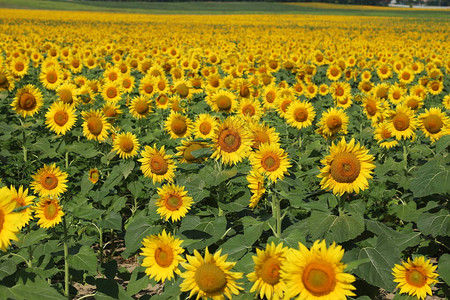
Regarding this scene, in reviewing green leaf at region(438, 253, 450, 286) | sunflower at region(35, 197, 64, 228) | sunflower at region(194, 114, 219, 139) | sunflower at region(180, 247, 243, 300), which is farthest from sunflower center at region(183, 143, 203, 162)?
green leaf at region(438, 253, 450, 286)

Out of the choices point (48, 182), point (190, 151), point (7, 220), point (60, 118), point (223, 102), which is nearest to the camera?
point (7, 220)

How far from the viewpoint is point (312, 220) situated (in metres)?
3.02

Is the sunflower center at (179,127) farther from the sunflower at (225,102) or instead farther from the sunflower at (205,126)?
the sunflower at (225,102)

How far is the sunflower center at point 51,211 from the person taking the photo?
11.6 ft

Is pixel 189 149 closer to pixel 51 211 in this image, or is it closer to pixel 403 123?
pixel 51 211

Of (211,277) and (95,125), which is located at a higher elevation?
(211,277)

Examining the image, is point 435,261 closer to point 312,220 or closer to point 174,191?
point 312,220

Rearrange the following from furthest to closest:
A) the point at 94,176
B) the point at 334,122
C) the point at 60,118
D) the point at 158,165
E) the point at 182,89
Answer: the point at 182,89, the point at 60,118, the point at 94,176, the point at 334,122, the point at 158,165

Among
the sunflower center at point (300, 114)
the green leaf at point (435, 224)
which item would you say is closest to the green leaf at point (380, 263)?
the green leaf at point (435, 224)

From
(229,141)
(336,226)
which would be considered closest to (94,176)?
(229,141)

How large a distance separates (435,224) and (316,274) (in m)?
2.13

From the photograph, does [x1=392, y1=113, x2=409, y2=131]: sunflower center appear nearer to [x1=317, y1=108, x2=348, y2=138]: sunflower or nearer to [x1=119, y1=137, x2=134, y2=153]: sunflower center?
[x1=317, y1=108, x2=348, y2=138]: sunflower

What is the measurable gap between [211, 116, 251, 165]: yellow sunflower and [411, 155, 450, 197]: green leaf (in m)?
1.55

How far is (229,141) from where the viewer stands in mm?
3492
